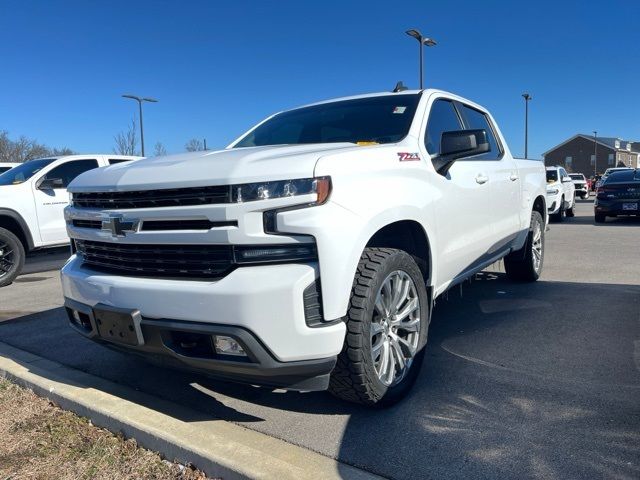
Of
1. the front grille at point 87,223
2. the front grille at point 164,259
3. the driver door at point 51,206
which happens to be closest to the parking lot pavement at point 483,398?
the front grille at point 164,259

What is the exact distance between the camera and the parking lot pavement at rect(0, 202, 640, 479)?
8.25 feet

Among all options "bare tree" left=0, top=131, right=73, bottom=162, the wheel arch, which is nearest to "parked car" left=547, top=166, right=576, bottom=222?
the wheel arch

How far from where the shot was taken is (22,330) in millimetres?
4930

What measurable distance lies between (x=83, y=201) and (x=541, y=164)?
5.17 m

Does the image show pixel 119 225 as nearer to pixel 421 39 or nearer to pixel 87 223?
pixel 87 223

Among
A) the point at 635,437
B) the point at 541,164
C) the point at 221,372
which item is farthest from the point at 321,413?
the point at 541,164

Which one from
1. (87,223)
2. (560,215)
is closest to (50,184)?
(87,223)

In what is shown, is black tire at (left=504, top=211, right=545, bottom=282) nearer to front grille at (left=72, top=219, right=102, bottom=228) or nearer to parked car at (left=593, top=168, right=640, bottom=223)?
front grille at (left=72, top=219, right=102, bottom=228)

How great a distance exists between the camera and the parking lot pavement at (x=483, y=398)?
8.25 ft

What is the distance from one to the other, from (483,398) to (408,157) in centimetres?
151

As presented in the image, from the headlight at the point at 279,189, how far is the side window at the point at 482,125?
253 centimetres

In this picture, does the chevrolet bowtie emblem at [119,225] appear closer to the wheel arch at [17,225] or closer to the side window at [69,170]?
the wheel arch at [17,225]

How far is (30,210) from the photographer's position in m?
7.60

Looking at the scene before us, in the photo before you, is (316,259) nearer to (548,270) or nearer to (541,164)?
(541,164)
